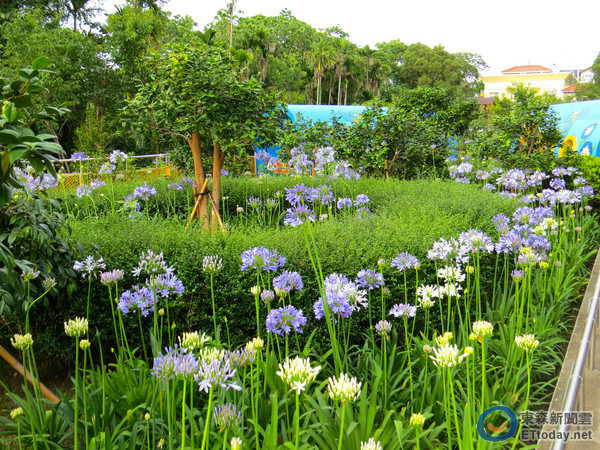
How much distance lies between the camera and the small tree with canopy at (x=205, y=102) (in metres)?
4.55

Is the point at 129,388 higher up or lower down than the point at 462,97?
lower down

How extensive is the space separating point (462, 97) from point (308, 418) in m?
11.7

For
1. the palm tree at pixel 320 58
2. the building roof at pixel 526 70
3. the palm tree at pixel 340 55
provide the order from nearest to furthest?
the palm tree at pixel 320 58 < the palm tree at pixel 340 55 < the building roof at pixel 526 70

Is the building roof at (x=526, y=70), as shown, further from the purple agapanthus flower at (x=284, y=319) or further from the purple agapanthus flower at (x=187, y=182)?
the purple agapanthus flower at (x=284, y=319)

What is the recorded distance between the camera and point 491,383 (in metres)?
2.64

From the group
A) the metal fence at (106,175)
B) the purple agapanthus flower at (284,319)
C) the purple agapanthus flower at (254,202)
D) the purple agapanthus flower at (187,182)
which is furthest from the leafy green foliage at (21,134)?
the purple agapanthus flower at (187,182)

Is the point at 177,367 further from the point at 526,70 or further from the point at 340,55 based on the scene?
the point at 526,70

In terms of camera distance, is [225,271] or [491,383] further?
[225,271]

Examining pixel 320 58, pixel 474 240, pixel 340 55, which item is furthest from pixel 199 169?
pixel 340 55

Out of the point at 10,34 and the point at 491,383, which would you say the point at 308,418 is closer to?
the point at 491,383

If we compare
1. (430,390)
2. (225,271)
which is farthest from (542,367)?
(225,271)

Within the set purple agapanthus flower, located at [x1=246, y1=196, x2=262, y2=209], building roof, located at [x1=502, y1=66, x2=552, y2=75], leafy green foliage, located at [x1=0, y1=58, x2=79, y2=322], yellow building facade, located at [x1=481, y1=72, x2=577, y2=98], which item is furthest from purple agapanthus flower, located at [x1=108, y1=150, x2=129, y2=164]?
building roof, located at [x1=502, y1=66, x2=552, y2=75]

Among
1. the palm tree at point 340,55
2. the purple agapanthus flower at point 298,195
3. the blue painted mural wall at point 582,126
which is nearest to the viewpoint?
the purple agapanthus flower at point 298,195

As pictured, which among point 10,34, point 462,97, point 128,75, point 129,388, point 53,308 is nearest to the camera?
point 129,388
